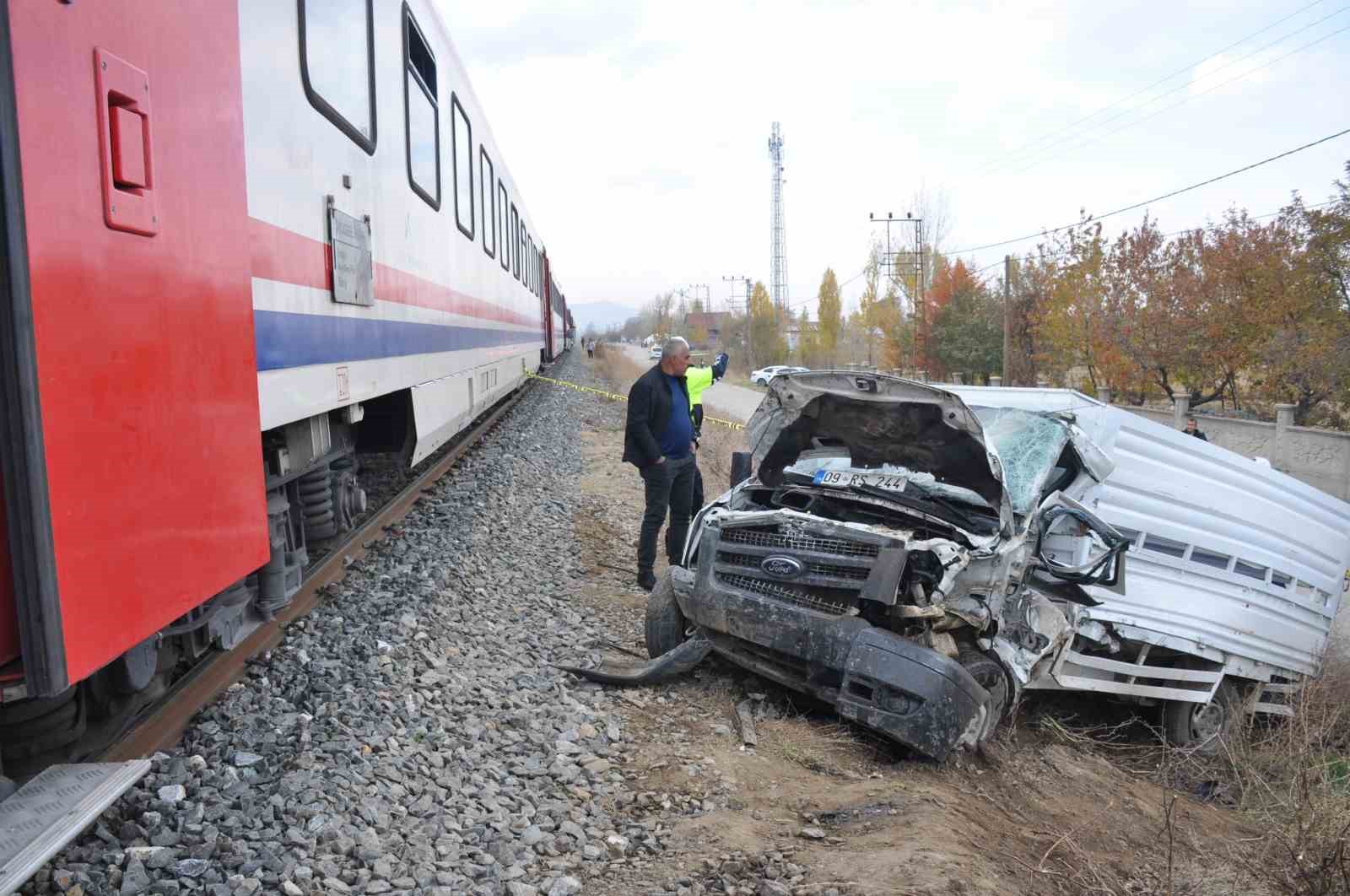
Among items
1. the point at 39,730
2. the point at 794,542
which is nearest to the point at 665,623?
the point at 794,542

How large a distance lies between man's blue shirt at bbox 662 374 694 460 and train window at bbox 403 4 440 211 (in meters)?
2.32

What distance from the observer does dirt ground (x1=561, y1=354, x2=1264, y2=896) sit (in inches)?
132

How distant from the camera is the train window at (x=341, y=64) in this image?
13.9 feet

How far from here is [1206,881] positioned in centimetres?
348

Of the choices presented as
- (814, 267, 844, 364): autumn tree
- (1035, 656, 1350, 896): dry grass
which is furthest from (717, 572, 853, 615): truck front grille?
(814, 267, 844, 364): autumn tree

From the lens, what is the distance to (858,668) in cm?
432

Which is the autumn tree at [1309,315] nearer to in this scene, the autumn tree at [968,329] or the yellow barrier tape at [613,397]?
the yellow barrier tape at [613,397]

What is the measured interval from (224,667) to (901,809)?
2969 mm

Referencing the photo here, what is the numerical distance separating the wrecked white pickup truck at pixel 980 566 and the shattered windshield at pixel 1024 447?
0.01m

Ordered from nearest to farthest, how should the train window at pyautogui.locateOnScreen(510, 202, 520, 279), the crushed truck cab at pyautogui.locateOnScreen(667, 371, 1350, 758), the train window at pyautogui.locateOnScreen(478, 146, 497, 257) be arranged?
the crushed truck cab at pyautogui.locateOnScreen(667, 371, 1350, 758)
the train window at pyautogui.locateOnScreen(478, 146, 497, 257)
the train window at pyautogui.locateOnScreen(510, 202, 520, 279)

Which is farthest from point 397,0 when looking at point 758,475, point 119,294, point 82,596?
point 82,596

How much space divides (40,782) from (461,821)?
4.35ft

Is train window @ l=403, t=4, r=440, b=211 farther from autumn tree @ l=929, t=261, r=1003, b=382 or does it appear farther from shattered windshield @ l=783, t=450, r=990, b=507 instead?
autumn tree @ l=929, t=261, r=1003, b=382

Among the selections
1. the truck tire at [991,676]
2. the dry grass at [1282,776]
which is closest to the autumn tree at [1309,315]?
the dry grass at [1282,776]
